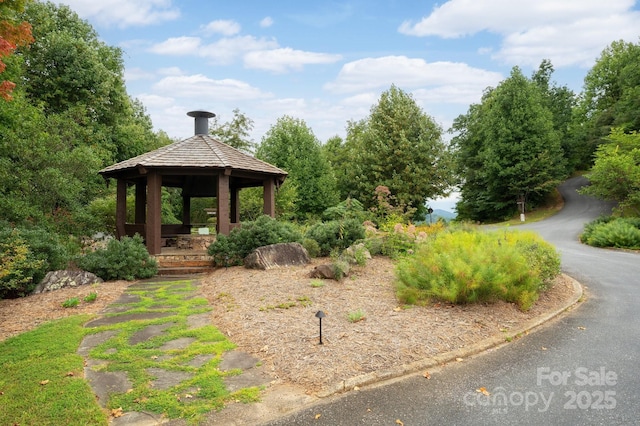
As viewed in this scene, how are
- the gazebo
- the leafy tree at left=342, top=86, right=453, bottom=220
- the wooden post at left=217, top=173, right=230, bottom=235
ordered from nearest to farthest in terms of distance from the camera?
the gazebo
the wooden post at left=217, top=173, right=230, bottom=235
the leafy tree at left=342, top=86, right=453, bottom=220

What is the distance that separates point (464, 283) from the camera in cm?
520

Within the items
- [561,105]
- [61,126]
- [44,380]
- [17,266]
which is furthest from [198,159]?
[561,105]

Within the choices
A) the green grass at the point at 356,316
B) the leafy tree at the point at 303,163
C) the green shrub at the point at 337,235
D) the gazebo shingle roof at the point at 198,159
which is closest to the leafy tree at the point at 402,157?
the leafy tree at the point at 303,163

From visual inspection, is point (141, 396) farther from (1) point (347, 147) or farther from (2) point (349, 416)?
(1) point (347, 147)

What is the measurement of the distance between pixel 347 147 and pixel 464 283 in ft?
98.9

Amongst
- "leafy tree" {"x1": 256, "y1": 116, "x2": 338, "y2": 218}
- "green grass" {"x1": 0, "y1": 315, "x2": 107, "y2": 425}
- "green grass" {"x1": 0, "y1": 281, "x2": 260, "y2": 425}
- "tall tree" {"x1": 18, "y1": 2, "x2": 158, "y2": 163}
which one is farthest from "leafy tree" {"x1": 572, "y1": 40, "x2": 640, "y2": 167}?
"green grass" {"x1": 0, "y1": 315, "x2": 107, "y2": 425}

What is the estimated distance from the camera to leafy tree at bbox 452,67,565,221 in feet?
87.9

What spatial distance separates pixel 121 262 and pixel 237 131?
2367cm

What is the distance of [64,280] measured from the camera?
7.32 metres

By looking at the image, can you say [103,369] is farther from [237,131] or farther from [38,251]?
[237,131]

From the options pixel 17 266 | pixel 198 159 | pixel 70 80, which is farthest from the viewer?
pixel 70 80

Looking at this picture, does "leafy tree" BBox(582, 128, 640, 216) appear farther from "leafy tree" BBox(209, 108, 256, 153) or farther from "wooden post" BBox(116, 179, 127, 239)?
"leafy tree" BBox(209, 108, 256, 153)

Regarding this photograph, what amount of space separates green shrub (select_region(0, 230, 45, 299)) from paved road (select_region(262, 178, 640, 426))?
20.3 feet

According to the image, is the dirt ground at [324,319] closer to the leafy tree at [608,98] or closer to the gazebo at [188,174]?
the gazebo at [188,174]
